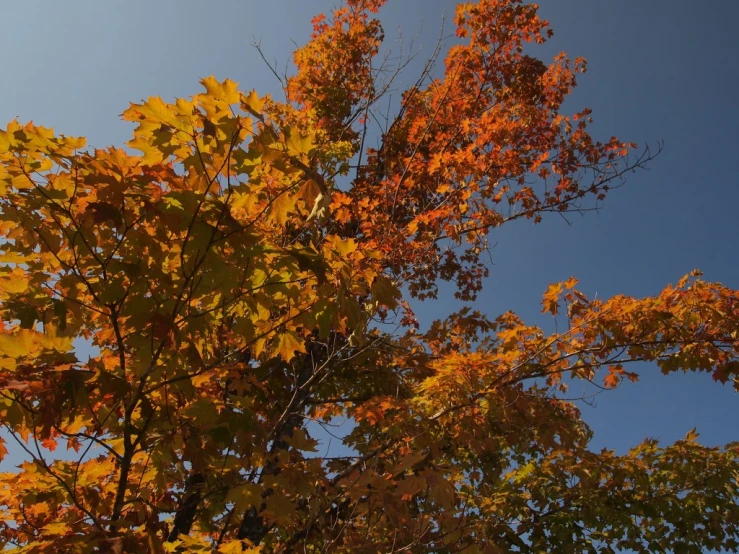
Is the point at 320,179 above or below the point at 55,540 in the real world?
above

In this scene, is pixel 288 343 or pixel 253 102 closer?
pixel 253 102

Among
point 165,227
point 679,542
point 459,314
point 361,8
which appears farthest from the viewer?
point 361,8

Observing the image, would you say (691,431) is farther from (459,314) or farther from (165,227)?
(165,227)

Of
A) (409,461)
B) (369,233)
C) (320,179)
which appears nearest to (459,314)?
(369,233)

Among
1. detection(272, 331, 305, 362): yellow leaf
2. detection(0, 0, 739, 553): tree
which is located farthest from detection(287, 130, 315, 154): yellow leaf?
detection(272, 331, 305, 362): yellow leaf

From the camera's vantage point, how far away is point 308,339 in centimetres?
590

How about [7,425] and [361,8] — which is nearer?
[7,425]

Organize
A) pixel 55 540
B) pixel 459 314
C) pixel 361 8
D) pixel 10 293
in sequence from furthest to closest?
pixel 361 8 < pixel 459 314 < pixel 10 293 < pixel 55 540

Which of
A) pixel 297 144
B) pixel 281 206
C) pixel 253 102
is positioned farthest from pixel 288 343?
pixel 253 102

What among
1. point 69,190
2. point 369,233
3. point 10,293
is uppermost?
point 369,233

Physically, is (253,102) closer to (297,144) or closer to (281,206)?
(297,144)

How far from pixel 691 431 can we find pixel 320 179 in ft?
21.1

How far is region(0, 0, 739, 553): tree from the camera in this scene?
234 cm

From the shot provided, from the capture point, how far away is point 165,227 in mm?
2461
